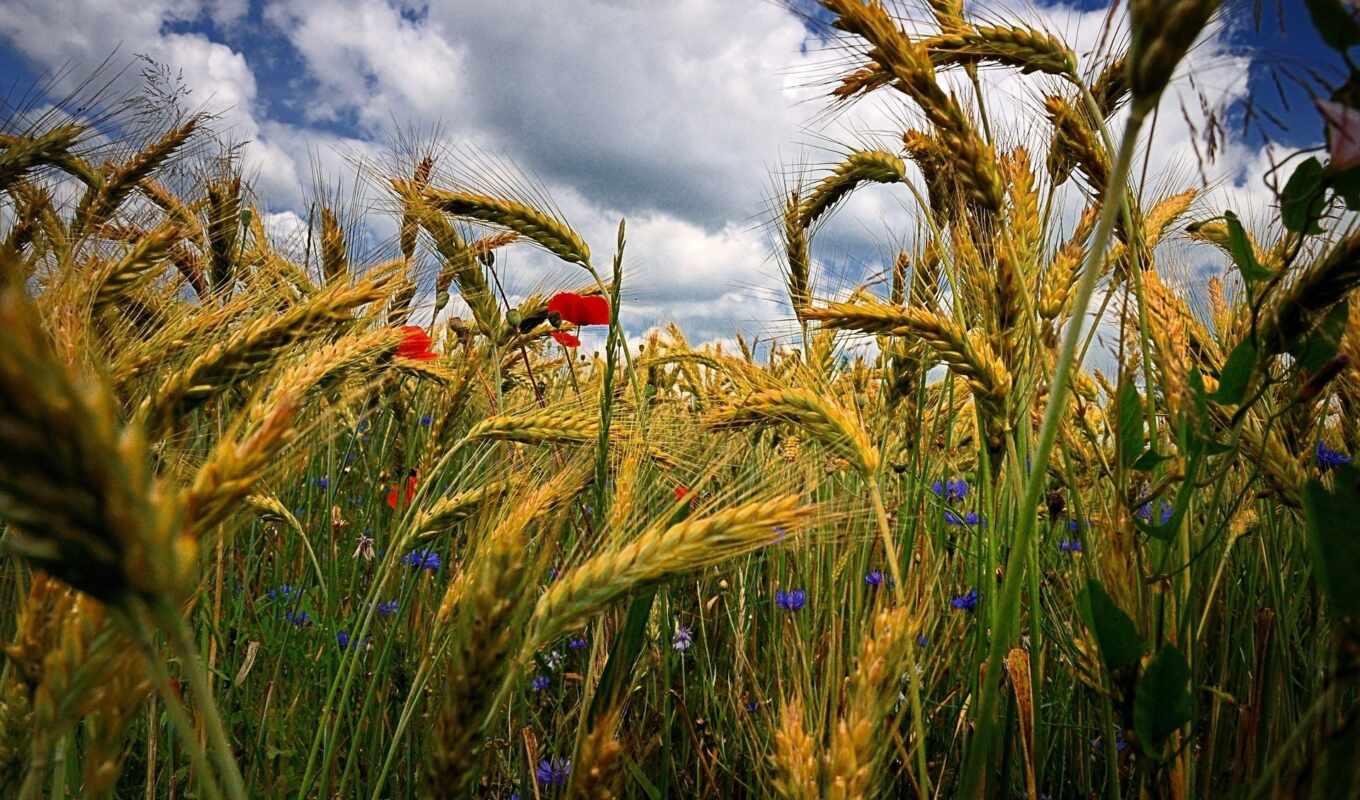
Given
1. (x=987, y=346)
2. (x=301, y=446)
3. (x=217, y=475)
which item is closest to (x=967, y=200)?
(x=987, y=346)

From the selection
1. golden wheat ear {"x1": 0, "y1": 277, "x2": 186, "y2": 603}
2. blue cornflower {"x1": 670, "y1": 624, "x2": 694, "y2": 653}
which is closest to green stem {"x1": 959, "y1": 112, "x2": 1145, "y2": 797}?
golden wheat ear {"x1": 0, "y1": 277, "x2": 186, "y2": 603}

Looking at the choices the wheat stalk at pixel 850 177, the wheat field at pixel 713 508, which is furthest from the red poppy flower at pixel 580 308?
the wheat stalk at pixel 850 177

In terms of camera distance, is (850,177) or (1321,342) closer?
(1321,342)

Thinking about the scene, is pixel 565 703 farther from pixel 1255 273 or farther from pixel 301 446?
pixel 1255 273

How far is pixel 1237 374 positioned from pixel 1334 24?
0.45 m

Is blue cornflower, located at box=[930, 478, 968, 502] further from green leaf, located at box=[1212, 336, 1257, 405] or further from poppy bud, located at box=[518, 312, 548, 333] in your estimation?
green leaf, located at box=[1212, 336, 1257, 405]

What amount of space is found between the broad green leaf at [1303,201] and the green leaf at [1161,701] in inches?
20.2

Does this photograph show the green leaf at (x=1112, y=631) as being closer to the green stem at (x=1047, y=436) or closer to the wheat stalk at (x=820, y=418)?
the green stem at (x=1047, y=436)

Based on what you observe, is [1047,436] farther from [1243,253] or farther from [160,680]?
[160,680]

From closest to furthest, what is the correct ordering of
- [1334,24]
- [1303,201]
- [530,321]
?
1. [1334,24]
2. [1303,201]
3. [530,321]

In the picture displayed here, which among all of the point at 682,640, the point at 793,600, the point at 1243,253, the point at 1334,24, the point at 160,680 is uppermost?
the point at 1334,24

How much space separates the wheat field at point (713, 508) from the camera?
2.01 ft

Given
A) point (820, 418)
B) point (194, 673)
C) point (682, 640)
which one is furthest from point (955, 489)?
point (194, 673)

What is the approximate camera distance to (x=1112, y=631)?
93 centimetres
